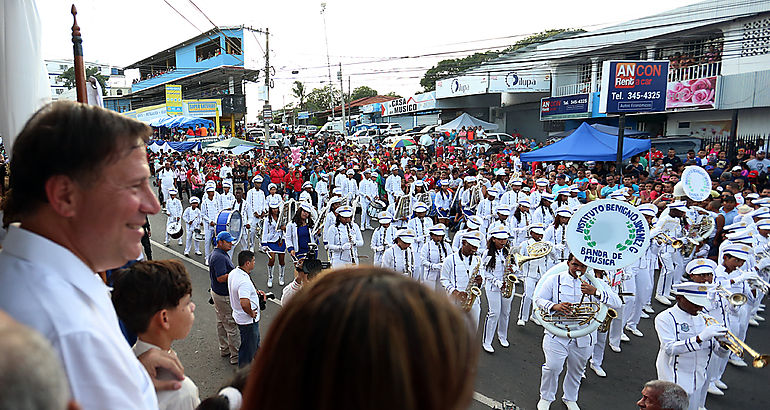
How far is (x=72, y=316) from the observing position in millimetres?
1044

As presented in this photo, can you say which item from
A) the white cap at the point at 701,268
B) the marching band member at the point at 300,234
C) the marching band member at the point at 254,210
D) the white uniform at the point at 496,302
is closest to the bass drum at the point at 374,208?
the marching band member at the point at 254,210

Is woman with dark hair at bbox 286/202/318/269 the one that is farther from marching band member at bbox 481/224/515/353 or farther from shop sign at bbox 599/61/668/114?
shop sign at bbox 599/61/668/114

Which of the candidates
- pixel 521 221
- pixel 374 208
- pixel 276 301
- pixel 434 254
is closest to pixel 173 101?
pixel 374 208

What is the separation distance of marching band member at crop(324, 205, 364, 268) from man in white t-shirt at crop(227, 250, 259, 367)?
316cm

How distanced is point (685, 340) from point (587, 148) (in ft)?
38.9

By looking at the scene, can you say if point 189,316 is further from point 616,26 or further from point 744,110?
point 616,26

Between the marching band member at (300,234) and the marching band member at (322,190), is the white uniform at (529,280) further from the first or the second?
the marching band member at (322,190)

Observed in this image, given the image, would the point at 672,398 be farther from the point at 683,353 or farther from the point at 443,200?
the point at 443,200

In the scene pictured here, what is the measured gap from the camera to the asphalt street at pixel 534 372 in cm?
548

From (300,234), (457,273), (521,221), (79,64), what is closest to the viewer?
(79,64)

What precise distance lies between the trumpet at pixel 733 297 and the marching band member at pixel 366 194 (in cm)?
1109

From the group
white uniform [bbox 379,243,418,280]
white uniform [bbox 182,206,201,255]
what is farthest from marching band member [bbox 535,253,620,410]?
white uniform [bbox 182,206,201,255]

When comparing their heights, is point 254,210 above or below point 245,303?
below

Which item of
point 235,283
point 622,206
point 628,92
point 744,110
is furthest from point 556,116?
point 235,283
